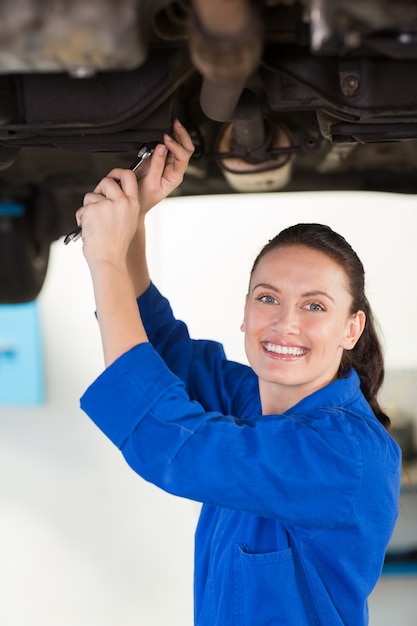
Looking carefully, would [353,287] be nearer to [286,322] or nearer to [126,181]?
[286,322]

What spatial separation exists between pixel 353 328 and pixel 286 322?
0.43 feet

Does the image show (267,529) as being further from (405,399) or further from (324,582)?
(405,399)

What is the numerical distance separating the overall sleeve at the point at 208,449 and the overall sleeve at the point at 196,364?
0.92ft

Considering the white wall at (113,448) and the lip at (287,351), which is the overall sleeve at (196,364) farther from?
the white wall at (113,448)

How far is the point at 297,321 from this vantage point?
38.6 inches

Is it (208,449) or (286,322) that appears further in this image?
(286,322)

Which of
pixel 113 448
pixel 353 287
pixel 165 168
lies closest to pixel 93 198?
pixel 165 168

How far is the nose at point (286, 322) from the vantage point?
3.19 ft

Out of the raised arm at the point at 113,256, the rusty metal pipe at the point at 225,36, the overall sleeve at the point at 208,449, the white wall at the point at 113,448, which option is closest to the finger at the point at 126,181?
the raised arm at the point at 113,256

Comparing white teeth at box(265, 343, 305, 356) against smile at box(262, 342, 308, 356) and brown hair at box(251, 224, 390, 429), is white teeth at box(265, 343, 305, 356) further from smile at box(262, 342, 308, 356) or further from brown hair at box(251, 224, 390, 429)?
brown hair at box(251, 224, 390, 429)

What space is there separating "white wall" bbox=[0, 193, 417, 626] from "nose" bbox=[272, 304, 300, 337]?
64.6 inches

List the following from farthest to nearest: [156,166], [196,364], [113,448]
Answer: [113,448] < [196,364] < [156,166]

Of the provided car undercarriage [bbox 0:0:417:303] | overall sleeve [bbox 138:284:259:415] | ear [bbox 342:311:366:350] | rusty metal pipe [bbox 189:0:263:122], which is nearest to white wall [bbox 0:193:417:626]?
car undercarriage [bbox 0:0:417:303]

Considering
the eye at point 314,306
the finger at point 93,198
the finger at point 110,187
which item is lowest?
the eye at point 314,306
